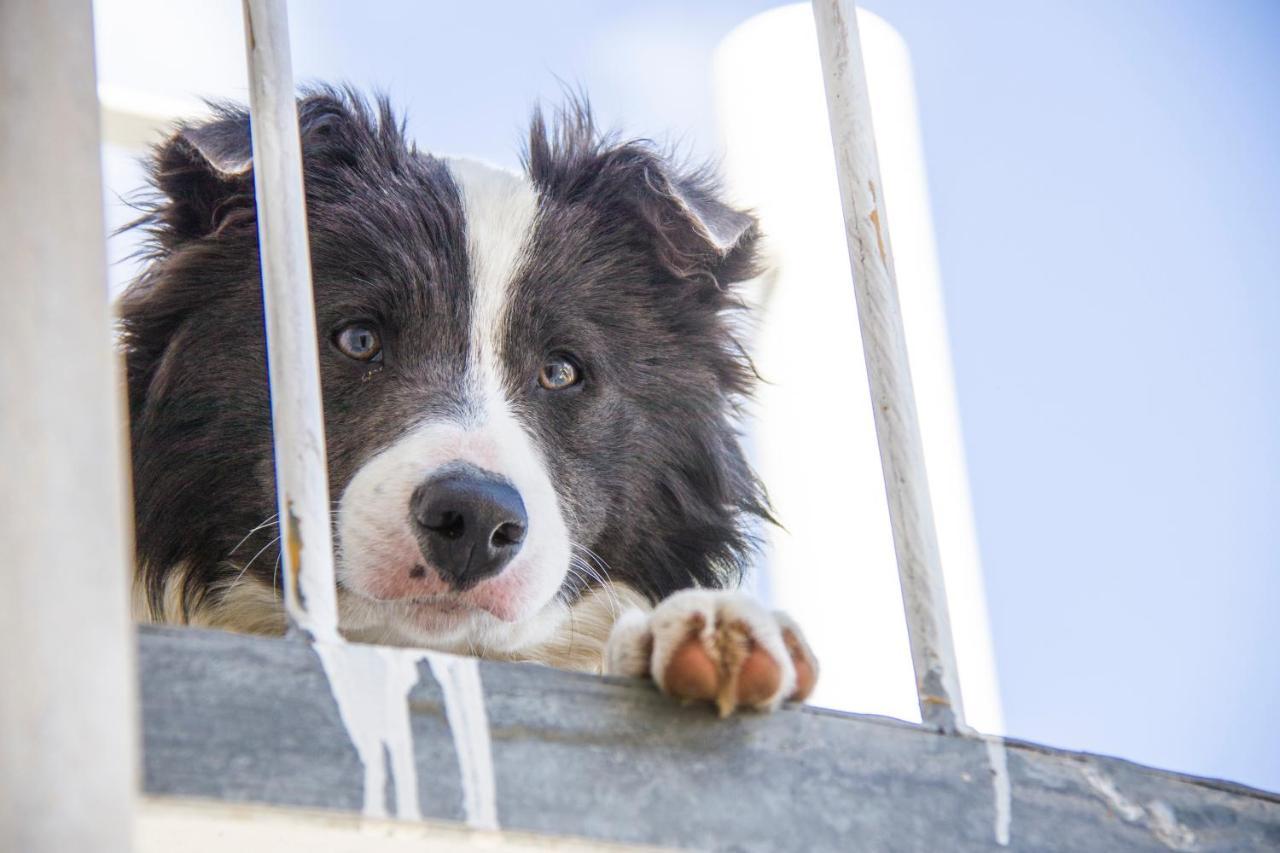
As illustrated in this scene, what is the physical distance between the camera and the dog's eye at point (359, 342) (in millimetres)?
2773

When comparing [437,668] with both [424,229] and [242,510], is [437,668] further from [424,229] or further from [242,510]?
[424,229]

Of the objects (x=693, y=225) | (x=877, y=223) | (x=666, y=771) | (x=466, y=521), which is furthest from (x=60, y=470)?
(x=693, y=225)

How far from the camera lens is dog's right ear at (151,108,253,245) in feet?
9.42

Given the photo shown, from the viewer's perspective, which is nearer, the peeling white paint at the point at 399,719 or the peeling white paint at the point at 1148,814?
the peeling white paint at the point at 399,719

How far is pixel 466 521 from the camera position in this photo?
231 centimetres

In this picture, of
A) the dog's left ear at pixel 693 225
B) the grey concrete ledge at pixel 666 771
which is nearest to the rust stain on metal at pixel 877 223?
the grey concrete ledge at pixel 666 771

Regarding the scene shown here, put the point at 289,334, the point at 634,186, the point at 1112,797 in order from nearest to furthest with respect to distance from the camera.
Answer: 1. the point at 289,334
2. the point at 1112,797
3. the point at 634,186

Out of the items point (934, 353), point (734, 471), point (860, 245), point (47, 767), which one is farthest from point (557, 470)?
point (934, 353)

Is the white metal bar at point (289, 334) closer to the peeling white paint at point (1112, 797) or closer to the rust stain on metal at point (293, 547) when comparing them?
the rust stain on metal at point (293, 547)

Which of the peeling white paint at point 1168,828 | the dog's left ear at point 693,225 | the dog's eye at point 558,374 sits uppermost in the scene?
the dog's left ear at point 693,225

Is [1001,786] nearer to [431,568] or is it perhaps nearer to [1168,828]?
[1168,828]

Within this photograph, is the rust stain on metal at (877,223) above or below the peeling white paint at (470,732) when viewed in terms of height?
above

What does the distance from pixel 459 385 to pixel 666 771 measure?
1378 mm

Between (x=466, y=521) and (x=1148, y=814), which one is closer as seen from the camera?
(x=1148, y=814)
